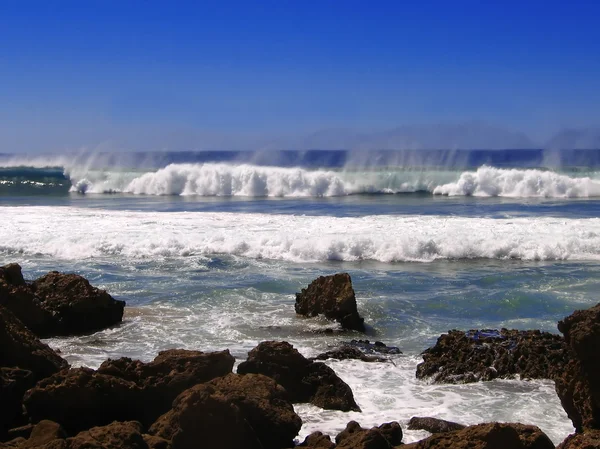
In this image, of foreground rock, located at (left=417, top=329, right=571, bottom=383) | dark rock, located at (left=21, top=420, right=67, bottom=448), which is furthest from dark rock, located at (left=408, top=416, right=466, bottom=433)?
dark rock, located at (left=21, top=420, right=67, bottom=448)

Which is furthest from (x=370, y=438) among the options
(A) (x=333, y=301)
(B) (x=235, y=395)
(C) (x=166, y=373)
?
(A) (x=333, y=301)

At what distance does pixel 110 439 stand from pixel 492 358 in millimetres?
4357

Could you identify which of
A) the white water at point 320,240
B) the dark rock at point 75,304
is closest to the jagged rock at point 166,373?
the dark rock at point 75,304

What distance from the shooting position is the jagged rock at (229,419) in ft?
16.9

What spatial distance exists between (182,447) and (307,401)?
6.19 ft

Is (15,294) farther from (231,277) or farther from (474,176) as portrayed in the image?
(474,176)

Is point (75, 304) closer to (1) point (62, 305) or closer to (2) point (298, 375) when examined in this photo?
(1) point (62, 305)

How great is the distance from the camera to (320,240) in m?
16.5

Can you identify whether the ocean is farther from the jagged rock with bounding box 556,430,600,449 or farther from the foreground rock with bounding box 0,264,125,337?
the jagged rock with bounding box 556,430,600,449

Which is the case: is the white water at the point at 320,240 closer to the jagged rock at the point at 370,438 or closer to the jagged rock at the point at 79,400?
the jagged rock at the point at 79,400

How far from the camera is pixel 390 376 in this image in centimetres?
770

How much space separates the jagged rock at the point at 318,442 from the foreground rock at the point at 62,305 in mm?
4672

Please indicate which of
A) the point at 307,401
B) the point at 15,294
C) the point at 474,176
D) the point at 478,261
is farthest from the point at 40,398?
the point at 474,176

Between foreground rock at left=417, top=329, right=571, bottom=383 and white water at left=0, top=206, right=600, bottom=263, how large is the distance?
7408mm
